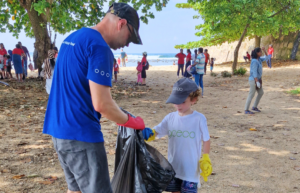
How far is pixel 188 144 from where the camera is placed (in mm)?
2400

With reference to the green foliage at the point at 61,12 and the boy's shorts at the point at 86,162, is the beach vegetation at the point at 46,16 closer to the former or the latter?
the green foliage at the point at 61,12

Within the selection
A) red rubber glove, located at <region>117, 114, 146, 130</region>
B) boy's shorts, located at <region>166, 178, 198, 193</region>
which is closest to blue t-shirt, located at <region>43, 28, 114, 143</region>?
red rubber glove, located at <region>117, 114, 146, 130</region>

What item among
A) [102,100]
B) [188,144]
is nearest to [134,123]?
[102,100]

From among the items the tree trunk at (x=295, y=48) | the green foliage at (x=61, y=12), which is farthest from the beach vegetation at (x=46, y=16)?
the tree trunk at (x=295, y=48)

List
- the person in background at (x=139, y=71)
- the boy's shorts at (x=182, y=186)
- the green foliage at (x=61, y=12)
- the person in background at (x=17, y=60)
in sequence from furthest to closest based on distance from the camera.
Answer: the person in background at (x=139, y=71) → the person in background at (x=17, y=60) → the green foliage at (x=61, y=12) → the boy's shorts at (x=182, y=186)

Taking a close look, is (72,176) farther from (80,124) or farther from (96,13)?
(96,13)

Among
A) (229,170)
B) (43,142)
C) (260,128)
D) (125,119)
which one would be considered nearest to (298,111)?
(260,128)

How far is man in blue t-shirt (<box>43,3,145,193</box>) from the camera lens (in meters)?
1.63

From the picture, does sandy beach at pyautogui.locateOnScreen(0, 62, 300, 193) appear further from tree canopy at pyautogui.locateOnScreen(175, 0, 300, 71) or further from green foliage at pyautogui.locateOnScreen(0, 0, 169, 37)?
tree canopy at pyautogui.locateOnScreen(175, 0, 300, 71)

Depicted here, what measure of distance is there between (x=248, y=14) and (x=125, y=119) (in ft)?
45.9

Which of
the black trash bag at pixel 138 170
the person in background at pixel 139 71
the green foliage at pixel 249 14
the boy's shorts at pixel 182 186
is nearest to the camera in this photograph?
the black trash bag at pixel 138 170

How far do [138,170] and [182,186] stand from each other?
1.67 ft

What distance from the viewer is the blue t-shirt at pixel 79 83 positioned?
1.63 m

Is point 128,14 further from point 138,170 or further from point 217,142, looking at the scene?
point 217,142
